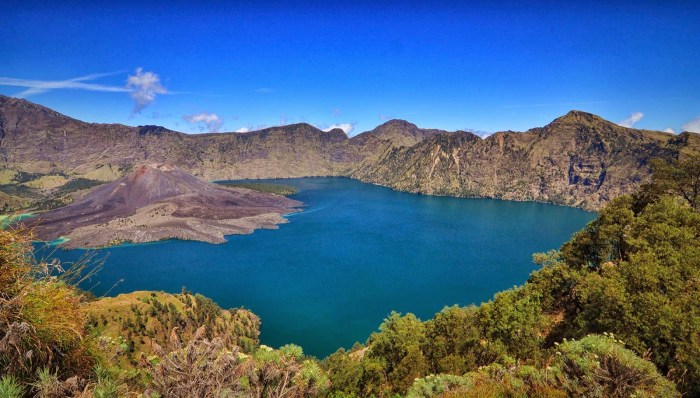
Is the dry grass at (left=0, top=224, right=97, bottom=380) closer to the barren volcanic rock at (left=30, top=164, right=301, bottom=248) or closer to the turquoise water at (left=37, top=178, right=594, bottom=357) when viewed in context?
the turquoise water at (left=37, top=178, right=594, bottom=357)

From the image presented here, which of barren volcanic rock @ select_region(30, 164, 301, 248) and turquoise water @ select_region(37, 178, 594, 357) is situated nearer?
turquoise water @ select_region(37, 178, 594, 357)

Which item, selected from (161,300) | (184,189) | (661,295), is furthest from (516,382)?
(184,189)

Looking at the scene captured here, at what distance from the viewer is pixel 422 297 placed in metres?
→ 77.6

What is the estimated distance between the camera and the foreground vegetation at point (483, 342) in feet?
20.1

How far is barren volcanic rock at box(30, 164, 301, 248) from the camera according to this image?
13599cm

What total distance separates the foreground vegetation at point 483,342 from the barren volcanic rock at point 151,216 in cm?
9816

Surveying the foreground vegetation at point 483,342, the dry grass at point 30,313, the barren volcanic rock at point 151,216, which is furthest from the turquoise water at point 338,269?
the dry grass at point 30,313

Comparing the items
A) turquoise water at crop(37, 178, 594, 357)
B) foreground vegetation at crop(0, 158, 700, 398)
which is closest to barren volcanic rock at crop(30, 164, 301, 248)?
turquoise water at crop(37, 178, 594, 357)

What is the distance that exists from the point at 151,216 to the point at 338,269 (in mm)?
101765

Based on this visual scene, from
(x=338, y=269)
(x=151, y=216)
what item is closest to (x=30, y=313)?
(x=338, y=269)

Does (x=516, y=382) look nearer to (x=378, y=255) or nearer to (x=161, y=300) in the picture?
(x=161, y=300)

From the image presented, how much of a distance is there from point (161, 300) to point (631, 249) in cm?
6064

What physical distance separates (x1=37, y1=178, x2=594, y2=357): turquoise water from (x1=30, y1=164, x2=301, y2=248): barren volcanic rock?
8.80m

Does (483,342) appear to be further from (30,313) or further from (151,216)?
(151,216)
